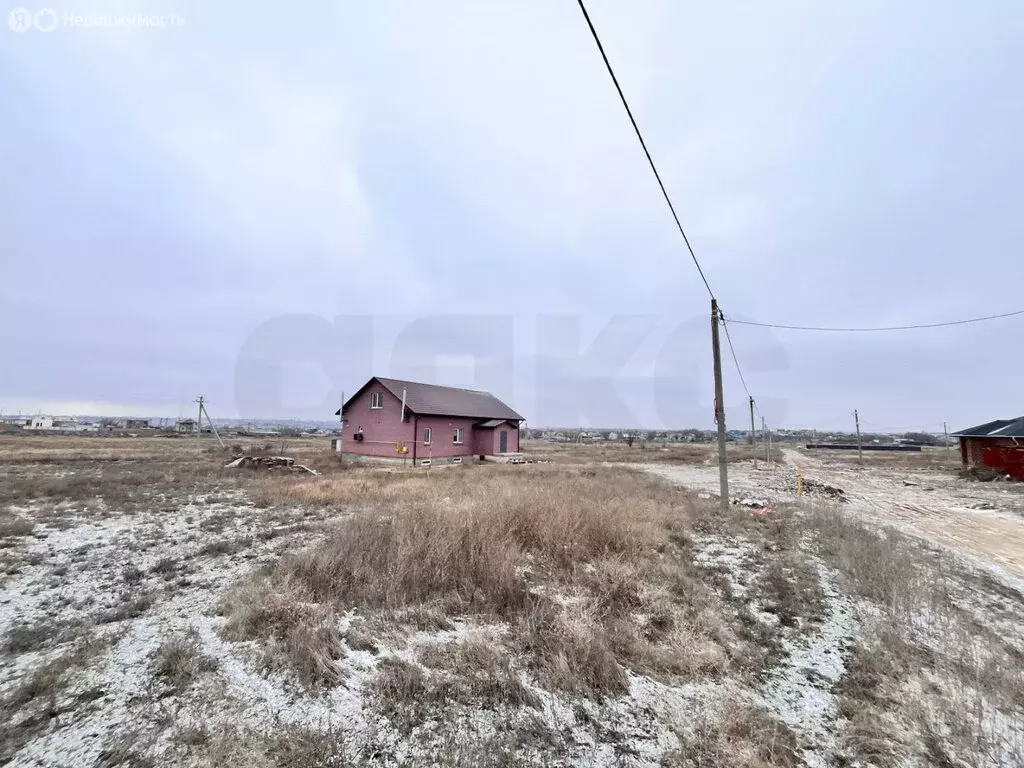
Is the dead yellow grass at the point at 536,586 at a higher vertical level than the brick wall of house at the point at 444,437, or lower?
lower

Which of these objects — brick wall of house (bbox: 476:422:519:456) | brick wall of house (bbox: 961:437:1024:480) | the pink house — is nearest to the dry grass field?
the pink house

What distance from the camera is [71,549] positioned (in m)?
7.28

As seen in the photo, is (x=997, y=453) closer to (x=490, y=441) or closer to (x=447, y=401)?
(x=490, y=441)

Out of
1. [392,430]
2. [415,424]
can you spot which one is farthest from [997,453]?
[392,430]

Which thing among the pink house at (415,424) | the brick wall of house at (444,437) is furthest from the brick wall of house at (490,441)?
the brick wall of house at (444,437)

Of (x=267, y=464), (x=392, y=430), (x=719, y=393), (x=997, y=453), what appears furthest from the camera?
(x=392, y=430)

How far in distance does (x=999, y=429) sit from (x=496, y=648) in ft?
110

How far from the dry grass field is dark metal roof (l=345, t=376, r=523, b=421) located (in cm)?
1848

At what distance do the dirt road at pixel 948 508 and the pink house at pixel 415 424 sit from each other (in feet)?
51.3

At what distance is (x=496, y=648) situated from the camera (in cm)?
412

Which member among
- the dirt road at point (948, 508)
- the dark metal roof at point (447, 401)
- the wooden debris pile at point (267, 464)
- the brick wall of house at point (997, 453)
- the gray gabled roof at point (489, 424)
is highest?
the dark metal roof at point (447, 401)

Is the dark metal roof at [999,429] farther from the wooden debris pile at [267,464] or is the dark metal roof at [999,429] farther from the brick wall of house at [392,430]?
the wooden debris pile at [267,464]

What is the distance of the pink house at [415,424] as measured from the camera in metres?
26.0

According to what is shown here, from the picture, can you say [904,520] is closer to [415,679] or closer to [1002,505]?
[1002,505]
